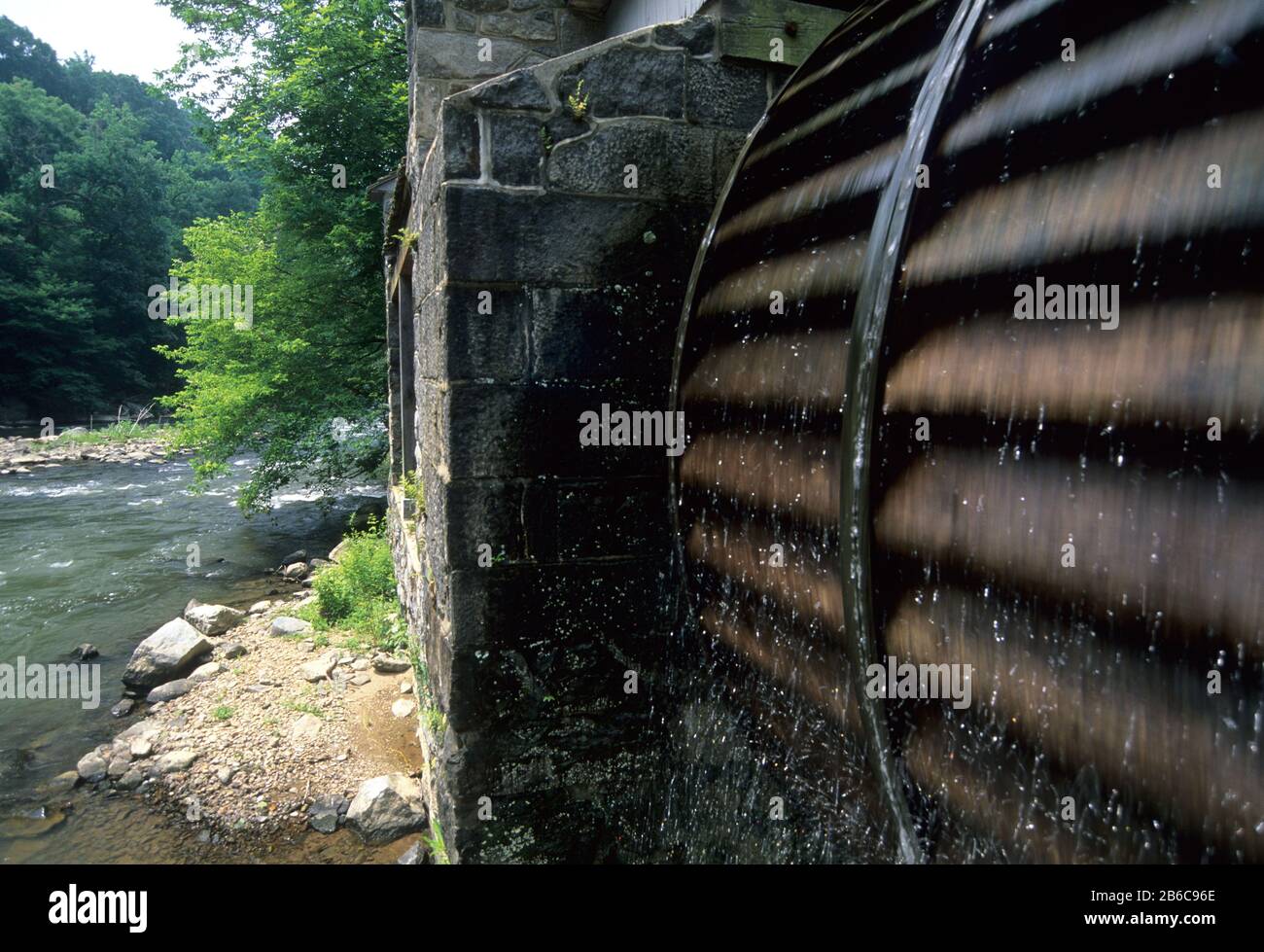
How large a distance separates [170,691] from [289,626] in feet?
3.81

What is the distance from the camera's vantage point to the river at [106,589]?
13.2ft

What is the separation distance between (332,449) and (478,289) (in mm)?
10559

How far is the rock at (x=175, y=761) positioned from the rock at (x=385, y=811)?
135cm

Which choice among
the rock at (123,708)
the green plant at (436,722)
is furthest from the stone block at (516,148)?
the rock at (123,708)

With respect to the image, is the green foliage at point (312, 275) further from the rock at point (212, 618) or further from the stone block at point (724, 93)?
the stone block at point (724, 93)

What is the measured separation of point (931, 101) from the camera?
4.50ft

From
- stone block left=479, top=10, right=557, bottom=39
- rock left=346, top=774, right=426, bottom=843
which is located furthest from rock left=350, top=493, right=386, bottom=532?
stone block left=479, top=10, right=557, bottom=39

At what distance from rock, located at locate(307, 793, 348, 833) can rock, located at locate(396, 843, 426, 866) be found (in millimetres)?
522

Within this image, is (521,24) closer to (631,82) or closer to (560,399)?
(631,82)
